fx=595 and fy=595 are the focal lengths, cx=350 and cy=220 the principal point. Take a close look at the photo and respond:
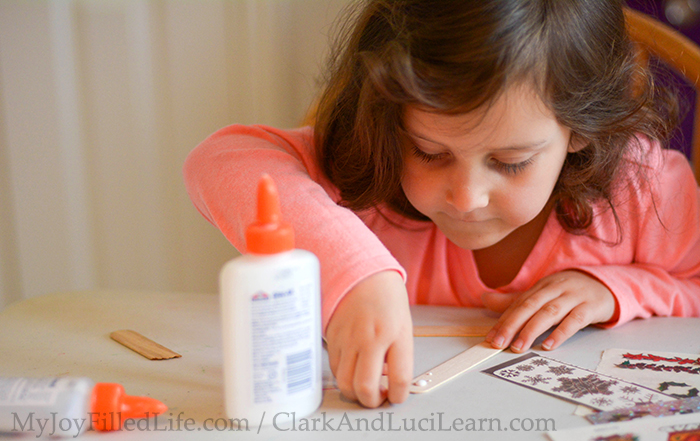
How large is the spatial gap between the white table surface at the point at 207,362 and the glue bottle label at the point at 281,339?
0.04 metres

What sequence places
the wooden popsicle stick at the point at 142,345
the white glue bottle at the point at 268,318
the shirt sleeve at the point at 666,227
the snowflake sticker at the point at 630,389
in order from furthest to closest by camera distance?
the shirt sleeve at the point at 666,227 < the wooden popsicle stick at the point at 142,345 < the snowflake sticker at the point at 630,389 < the white glue bottle at the point at 268,318

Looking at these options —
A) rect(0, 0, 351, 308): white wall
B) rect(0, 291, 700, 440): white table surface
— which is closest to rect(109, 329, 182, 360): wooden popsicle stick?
rect(0, 291, 700, 440): white table surface

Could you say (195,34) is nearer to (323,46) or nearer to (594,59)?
(323,46)

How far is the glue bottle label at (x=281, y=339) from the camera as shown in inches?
17.2

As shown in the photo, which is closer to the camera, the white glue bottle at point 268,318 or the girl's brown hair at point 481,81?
the white glue bottle at point 268,318

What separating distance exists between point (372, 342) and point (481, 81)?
0.29 meters

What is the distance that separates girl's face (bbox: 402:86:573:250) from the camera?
628 millimetres

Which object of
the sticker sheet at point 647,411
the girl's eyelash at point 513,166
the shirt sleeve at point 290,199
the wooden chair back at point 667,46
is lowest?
the sticker sheet at point 647,411

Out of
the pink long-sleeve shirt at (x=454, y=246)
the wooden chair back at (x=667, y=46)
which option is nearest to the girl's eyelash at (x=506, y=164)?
the pink long-sleeve shirt at (x=454, y=246)

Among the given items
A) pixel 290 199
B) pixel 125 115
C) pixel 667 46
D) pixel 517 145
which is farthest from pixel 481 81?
pixel 125 115

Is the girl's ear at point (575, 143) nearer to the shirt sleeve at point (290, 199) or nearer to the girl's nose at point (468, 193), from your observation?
the girl's nose at point (468, 193)

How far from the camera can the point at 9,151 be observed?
Result: 120cm

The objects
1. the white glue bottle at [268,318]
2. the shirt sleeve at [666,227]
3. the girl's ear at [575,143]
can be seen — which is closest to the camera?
the white glue bottle at [268,318]

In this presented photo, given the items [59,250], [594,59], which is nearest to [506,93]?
[594,59]
